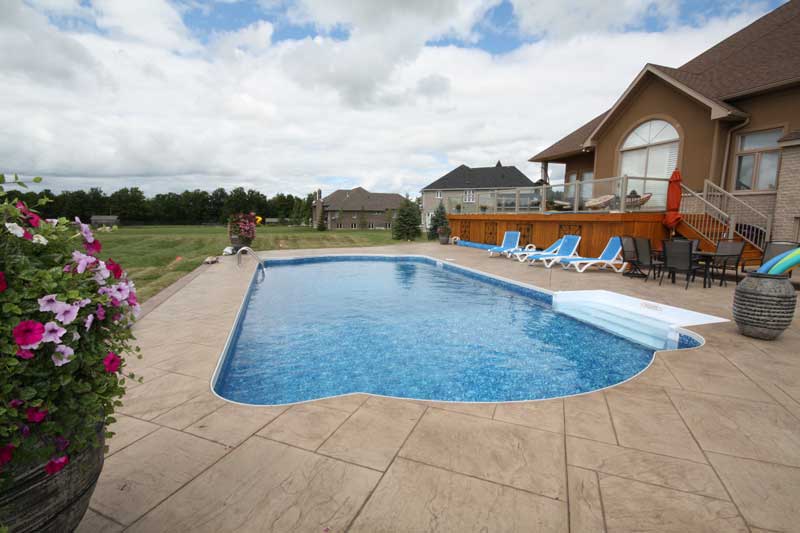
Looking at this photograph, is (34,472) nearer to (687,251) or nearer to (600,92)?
(687,251)

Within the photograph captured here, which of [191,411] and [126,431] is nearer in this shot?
[126,431]

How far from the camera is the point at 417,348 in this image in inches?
228

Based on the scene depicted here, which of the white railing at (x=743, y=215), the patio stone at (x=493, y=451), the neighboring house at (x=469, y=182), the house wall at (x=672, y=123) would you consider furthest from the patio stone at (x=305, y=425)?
the neighboring house at (x=469, y=182)

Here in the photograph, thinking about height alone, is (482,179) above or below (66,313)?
above

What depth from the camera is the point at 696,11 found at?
14641mm

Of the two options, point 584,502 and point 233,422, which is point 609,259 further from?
point 233,422

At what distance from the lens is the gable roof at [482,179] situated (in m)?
47.1

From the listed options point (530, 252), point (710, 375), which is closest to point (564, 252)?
point (530, 252)

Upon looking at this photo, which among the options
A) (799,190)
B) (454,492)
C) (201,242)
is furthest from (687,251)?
(201,242)

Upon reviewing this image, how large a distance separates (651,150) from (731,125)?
7.84 ft

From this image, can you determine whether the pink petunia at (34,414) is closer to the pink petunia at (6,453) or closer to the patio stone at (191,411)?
the pink petunia at (6,453)

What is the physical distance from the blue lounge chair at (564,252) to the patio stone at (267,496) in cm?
1102

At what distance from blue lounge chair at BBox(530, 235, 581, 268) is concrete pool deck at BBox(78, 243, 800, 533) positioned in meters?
8.32

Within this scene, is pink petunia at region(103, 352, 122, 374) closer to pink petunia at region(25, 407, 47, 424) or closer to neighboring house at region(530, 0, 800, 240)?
pink petunia at region(25, 407, 47, 424)
